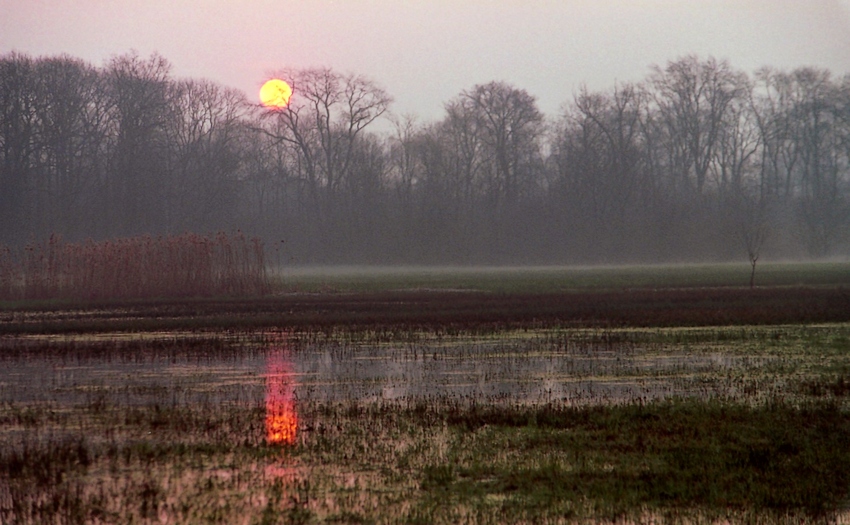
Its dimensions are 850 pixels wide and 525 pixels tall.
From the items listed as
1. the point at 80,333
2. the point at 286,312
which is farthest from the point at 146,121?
the point at 80,333

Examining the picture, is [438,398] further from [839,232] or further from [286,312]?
[839,232]

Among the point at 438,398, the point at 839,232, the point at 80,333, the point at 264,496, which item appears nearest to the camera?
the point at 264,496

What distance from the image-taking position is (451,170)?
84.9 metres

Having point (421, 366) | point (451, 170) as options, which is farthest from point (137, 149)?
point (421, 366)

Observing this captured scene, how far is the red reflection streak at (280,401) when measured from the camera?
11586mm

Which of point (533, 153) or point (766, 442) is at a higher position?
point (533, 153)

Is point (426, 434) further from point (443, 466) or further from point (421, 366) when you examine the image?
point (421, 366)

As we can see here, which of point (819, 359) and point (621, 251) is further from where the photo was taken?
point (621, 251)

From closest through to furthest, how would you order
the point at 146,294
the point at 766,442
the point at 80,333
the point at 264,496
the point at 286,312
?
the point at 264,496
the point at 766,442
the point at 80,333
the point at 286,312
the point at 146,294

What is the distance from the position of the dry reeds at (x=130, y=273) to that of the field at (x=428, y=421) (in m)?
11.0

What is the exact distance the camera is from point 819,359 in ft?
58.3

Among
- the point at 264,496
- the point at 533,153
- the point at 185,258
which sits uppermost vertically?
the point at 533,153

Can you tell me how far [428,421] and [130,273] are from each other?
1029 inches

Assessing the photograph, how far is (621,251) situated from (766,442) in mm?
67147
